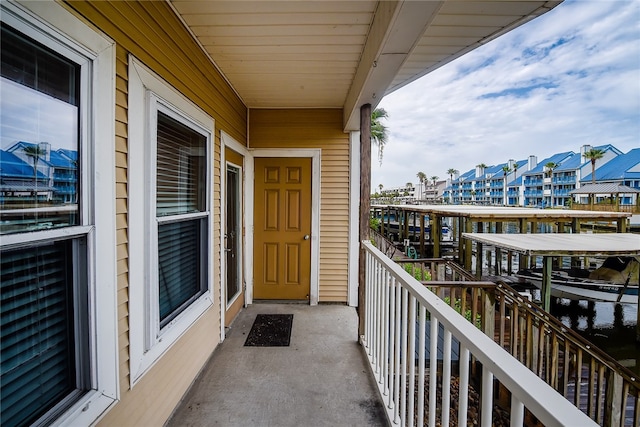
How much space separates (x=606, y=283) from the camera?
23.2 ft

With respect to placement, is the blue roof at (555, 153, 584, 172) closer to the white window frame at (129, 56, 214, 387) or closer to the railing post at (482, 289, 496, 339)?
the railing post at (482, 289, 496, 339)

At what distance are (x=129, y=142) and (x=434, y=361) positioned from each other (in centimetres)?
168

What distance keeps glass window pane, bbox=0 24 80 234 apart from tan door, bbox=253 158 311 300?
274 cm

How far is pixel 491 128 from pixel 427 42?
154 ft

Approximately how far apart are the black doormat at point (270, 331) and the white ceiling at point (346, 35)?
7.93 ft

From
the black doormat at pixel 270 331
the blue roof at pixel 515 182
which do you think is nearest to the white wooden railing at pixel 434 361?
the black doormat at pixel 270 331

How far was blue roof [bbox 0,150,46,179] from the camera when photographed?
2.78 ft

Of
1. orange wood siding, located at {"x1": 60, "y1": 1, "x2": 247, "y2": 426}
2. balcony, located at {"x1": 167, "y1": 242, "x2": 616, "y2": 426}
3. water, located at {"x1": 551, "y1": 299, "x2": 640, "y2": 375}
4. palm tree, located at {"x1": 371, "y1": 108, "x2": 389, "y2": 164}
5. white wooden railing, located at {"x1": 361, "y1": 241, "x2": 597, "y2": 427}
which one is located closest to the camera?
white wooden railing, located at {"x1": 361, "y1": 241, "x2": 597, "y2": 427}

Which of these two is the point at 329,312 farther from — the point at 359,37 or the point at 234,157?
the point at 359,37

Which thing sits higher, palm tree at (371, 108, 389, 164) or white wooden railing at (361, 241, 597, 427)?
palm tree at (371, 108, 389, 164)

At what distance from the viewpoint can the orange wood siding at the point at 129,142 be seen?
1.32 metres

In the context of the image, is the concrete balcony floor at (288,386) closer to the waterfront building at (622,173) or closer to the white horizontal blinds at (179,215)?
the white horizontal blinds at (179,215)

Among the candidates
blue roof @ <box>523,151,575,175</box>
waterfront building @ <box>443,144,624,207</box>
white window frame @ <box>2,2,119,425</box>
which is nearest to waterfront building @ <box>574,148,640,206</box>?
waterfront building @ <box>443,144,624,207</box>

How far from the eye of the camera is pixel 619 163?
32.7 metres
